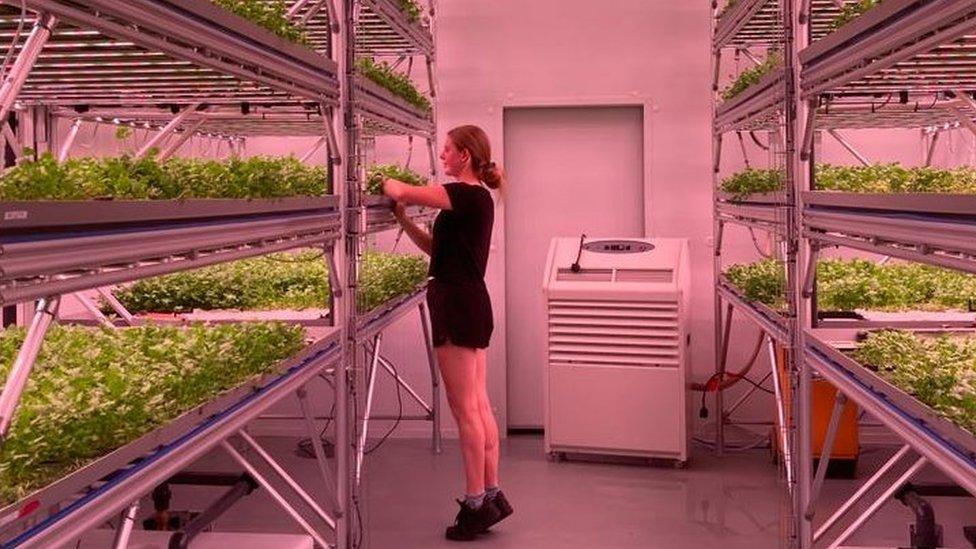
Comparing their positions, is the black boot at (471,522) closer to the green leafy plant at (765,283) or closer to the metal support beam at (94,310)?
the green leafy plant at (765,283)

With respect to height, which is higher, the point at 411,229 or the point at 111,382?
the point at 411,229

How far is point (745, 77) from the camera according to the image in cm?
614

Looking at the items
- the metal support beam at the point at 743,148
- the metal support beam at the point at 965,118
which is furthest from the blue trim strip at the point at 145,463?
the metal support beam at the point at 743,148

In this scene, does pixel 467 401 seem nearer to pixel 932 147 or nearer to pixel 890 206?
pixel 890 206

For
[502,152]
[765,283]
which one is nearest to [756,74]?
[765,283]

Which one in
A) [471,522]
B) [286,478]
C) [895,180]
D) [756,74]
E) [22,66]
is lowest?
[471,522]

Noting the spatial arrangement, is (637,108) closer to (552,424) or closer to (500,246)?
(500,246)

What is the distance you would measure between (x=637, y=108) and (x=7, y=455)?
6518 mm

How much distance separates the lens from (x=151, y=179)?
325 centimetres

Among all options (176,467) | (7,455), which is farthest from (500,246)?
(7,455)

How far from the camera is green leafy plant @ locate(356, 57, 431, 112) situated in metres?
5.46

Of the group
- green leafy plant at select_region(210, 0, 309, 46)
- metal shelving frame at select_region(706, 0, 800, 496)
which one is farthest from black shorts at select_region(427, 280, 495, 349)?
green leafy plant at select_region(210, 0, 309, 46)

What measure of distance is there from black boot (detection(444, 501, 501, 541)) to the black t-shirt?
1.20m

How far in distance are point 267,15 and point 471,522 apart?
9.46ft
